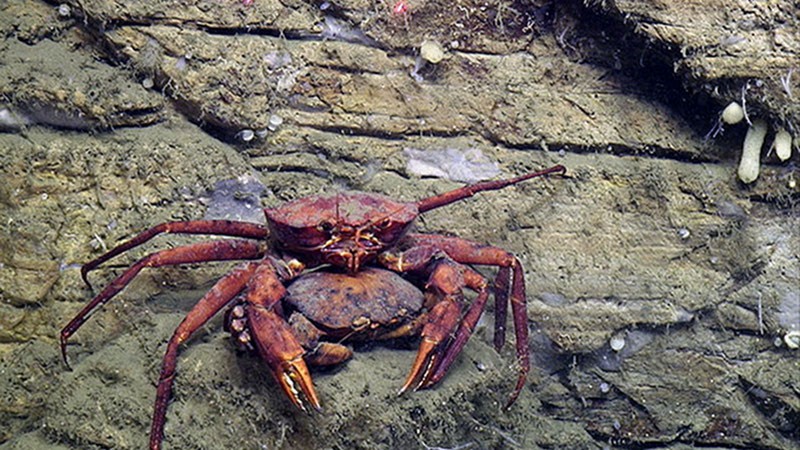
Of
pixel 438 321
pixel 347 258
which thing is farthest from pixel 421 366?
pixel 347 258

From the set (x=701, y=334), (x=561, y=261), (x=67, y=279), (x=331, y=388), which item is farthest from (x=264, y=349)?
(x=701, y=334)

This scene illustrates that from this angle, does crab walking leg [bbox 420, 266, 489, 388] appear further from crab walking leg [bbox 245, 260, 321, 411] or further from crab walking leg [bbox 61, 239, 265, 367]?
crab walking leg [bbox 61, 239, 265, 367]

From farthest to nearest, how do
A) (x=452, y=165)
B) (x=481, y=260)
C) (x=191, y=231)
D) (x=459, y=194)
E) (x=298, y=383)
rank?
1. (x=452, y=165)
2. (x=459, y=194)
3. (x=481, y=260)
4. (x=191, y=231)
5. (x=298, y=383)

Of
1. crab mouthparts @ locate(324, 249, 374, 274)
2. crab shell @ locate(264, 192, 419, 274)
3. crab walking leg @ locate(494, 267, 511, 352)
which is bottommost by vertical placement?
crab walking leg @ locate(494, 267, 511, 352)

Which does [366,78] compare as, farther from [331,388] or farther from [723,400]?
[723,400]

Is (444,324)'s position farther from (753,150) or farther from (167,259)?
(753,150)

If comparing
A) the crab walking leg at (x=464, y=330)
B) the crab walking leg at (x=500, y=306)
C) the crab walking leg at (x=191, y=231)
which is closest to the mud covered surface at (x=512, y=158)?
the crab walking leg at (x=500, y=306)

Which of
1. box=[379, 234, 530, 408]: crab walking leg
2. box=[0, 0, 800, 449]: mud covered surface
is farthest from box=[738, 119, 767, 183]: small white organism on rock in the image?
box=[379, 234, 530, 408]: crab walking leg

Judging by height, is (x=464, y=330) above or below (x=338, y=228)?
below
